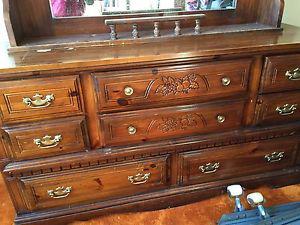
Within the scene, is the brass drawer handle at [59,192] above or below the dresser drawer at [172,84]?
below

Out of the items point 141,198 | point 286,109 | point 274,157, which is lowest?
point 141,198

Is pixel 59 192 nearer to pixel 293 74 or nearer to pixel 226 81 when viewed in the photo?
pixel 226 81

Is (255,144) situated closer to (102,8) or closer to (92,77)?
(92,77)

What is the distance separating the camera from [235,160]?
130 centimetres

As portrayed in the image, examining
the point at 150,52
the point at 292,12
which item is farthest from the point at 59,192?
the point at 292,12

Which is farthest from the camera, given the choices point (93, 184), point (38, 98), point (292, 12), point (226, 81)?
point (292, 12)

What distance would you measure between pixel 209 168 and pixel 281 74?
530 millimetres

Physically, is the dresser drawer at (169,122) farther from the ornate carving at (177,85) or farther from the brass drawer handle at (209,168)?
the brass drawer handle at (209,168)

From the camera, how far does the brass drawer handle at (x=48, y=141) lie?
102cm

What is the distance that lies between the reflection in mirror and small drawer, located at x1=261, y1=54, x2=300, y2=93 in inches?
15.6

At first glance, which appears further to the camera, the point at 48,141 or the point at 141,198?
the point at 141,198

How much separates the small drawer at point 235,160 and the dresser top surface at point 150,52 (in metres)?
0.47

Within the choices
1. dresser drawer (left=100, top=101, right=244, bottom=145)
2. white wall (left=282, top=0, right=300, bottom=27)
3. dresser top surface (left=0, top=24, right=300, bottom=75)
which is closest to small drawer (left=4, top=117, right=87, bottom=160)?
dresser drawer (left=100, top=101, right=244, bottom=145)

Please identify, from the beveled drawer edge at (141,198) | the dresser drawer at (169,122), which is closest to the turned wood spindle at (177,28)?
the dresser drawer at (169,122)
